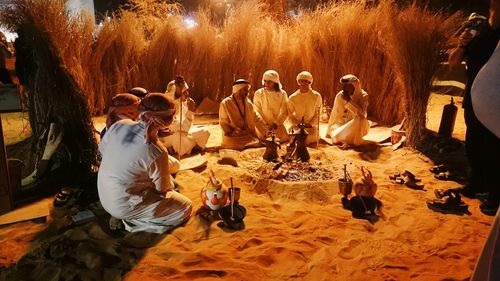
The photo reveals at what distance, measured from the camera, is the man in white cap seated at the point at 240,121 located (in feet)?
19.8

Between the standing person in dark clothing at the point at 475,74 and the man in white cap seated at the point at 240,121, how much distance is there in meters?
2.96

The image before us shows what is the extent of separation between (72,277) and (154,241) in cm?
72

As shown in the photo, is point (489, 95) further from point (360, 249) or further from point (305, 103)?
point (305, 103)

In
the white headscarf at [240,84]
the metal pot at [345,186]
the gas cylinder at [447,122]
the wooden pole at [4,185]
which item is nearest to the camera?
the wooden pole at [4,185]

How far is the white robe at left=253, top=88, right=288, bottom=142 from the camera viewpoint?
6438 millimetres

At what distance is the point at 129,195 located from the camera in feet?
10.8

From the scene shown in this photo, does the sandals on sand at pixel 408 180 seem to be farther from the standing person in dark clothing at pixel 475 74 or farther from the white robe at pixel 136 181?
the white robe at pixel 136 181

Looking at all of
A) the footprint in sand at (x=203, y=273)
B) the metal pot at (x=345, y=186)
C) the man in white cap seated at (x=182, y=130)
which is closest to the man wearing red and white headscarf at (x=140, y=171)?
the footprint in sand at (x=203, y=273)

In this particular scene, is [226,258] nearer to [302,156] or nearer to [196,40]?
[302,156]

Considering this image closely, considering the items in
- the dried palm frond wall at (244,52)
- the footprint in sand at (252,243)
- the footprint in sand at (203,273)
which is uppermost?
the dried palm frond wall at (244,52)

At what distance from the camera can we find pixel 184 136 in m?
5.69

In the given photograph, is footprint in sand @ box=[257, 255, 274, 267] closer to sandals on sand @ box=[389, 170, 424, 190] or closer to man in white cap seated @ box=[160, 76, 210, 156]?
sandals on sand @ box=[389, 170, 424, 190]

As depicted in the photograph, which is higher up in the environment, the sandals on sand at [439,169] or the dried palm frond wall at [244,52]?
the dried palm frond wall at [244,52]

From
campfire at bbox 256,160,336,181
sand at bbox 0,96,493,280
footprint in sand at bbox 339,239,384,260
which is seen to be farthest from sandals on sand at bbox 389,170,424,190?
footprint in sand at bbox 339,239,384,260
